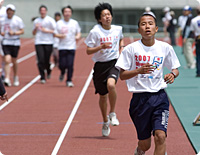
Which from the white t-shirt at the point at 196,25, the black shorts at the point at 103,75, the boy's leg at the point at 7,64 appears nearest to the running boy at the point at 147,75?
the black shorts at the point at 103,75

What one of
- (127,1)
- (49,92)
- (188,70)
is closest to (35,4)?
(127,1)

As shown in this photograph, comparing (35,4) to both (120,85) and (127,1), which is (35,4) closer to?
(127,1)

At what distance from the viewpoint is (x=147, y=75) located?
625cm

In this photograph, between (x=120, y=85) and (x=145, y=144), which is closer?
(x=145, y=144)

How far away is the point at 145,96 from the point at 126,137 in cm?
248

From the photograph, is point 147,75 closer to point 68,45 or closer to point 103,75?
point 103,75

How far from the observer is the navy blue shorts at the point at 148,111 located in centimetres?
611

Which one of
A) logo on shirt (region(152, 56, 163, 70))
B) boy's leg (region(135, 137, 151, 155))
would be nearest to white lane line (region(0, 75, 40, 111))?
boy's leg (region(135, 137, 151, 155))

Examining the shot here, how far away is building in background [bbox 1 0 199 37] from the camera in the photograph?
48.5 meters

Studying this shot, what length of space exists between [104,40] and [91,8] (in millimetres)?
41589

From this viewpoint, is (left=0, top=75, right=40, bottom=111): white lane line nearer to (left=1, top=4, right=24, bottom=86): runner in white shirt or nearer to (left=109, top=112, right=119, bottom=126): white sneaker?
(left=1, top=4, right=24, bottom=86): runner in white shirt

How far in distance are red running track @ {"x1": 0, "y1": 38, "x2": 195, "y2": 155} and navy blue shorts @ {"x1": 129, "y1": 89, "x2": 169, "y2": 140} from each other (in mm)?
1357

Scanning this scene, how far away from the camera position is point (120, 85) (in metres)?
15.7

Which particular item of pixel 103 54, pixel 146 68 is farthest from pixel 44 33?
pixel 146 68
